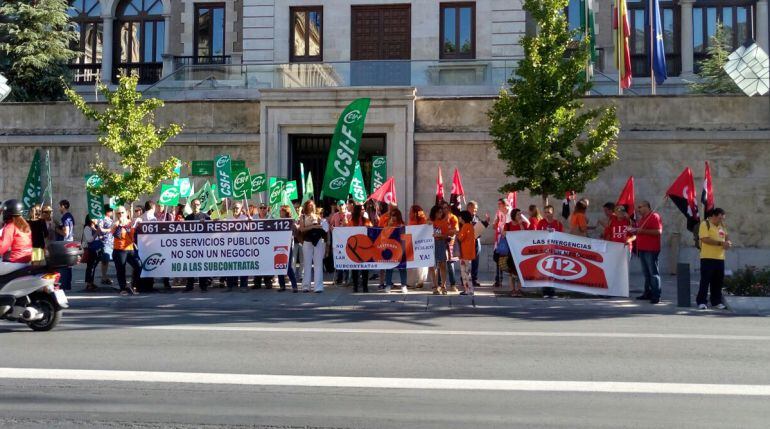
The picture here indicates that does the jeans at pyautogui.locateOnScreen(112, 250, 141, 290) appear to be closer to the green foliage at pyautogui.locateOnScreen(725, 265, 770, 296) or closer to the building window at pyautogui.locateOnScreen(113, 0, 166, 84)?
the green foliage at pyautogui.locateOnScreen(725, 265, 770, 296)

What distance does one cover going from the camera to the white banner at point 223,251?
47.1ft

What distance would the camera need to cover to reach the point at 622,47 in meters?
19.9

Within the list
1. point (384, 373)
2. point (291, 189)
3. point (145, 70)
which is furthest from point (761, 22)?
point (384, 373)

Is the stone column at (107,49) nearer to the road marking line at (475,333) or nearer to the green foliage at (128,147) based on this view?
the green foliage at (128,147)

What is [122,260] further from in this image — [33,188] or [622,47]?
[622,47]

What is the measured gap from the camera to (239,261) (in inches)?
567

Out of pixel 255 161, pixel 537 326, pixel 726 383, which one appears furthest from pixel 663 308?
pixel 255 161

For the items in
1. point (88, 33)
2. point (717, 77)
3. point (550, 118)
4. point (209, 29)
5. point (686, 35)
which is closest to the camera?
point (550, 118)

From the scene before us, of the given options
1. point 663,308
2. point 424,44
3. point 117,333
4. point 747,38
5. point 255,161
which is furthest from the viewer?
point 747,38

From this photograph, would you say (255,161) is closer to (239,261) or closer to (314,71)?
(314,71)

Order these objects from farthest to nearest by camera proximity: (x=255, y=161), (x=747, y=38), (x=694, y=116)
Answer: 1. (x=747, y=38)
2. (x=255, y=161)
3. (x=694, y=116)

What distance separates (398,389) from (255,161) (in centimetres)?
1430

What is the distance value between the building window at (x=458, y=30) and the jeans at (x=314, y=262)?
1433 centimetres

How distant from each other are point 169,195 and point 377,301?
7.30m
